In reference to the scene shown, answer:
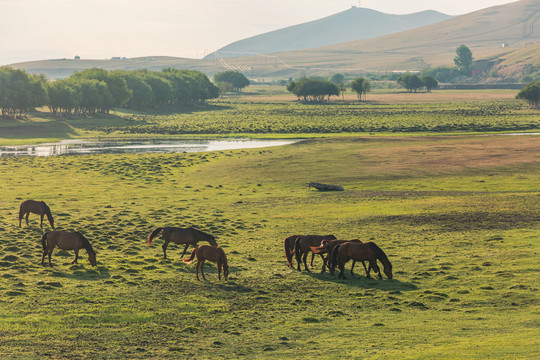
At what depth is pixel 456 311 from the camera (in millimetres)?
23594

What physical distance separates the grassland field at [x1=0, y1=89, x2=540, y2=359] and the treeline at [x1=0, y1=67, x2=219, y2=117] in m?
75.5

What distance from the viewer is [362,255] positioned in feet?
90.2

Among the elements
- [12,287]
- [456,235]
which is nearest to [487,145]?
[456,235]

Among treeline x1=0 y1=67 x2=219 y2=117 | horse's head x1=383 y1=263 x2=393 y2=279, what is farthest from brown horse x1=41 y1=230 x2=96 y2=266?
treeline x1=0 y1=67 x2=219 y2=117

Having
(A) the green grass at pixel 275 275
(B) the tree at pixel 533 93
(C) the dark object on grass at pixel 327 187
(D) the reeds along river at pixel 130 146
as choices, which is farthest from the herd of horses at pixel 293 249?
(B) the tree at pixel 533 93

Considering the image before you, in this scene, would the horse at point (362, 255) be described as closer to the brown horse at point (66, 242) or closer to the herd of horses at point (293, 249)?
the herd of horses at point (293, 249)

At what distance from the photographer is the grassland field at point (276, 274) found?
2006 cm

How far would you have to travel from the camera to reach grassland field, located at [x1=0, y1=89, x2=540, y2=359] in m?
20.1

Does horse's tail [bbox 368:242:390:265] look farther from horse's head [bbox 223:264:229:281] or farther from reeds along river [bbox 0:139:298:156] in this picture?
reeds along river [bbox 0:139:298:156]

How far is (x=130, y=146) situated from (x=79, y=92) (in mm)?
51982

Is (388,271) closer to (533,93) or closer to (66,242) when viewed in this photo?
(66,242)

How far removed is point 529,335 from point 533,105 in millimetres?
182016

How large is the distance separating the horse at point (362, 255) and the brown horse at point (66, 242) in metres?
10.2

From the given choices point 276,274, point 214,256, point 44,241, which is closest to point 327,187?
point 276,274
